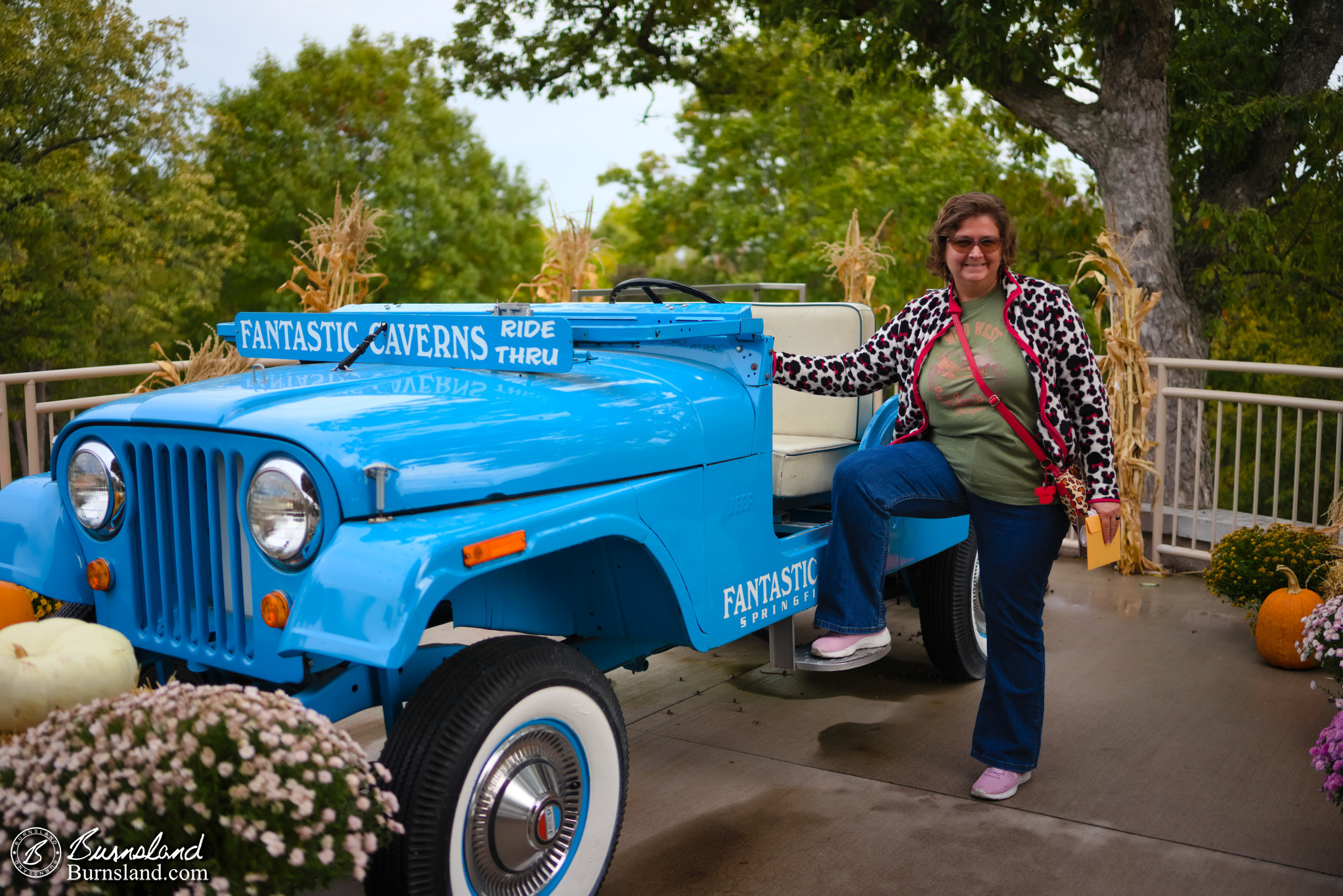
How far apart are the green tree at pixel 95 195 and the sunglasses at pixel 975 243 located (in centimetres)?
2247

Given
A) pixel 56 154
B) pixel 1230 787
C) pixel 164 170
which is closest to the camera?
pixel 1230 787

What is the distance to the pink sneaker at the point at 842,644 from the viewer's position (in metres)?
3.50

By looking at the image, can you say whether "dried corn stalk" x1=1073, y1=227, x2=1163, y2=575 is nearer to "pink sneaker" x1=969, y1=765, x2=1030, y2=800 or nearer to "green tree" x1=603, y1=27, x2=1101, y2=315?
"pink sneaker" x1=969, y1=765, x2=1030, y2=800

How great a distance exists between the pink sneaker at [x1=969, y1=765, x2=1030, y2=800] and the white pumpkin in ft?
8.11

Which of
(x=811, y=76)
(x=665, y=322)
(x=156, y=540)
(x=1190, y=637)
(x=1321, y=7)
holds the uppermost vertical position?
(x=811, y=76)

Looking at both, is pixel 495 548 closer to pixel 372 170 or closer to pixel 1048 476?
pixel 1048 476

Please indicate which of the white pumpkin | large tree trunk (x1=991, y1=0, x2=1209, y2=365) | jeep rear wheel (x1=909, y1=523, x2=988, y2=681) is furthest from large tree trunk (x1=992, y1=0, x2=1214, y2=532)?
the white pumpkin

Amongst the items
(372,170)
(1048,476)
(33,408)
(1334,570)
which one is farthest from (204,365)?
(372,170)

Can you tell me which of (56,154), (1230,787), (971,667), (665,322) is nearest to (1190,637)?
(971,667)

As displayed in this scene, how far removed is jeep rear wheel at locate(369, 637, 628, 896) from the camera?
228 centimetres

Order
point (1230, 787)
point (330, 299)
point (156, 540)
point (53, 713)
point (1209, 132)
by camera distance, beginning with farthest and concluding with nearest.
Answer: point (1209, 132) → point (330, 299) → point (1230, 787) → point (156, 540) → point (53, 713)

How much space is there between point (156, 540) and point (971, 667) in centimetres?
329

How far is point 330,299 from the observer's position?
6.56 m

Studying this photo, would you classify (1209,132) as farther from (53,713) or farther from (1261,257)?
(53,713)
